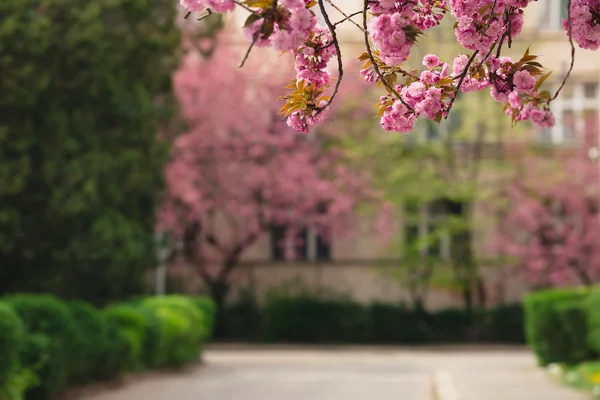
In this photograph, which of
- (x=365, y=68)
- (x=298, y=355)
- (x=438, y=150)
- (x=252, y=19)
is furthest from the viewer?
(x=438, y=150)

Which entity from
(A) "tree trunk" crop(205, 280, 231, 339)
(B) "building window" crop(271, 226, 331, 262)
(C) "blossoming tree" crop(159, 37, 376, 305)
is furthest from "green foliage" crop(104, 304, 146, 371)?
(B) "building window" crop(271, 226, 331, 262)

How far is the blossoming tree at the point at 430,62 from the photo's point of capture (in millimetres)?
5035

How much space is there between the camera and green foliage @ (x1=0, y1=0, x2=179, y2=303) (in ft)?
69.3

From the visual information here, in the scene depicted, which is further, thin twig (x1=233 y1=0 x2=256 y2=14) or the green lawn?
the green lawn

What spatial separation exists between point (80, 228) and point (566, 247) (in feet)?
64.0

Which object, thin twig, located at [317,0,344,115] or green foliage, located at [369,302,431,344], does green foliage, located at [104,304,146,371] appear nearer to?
thin twig, located at [317,0,344,115]

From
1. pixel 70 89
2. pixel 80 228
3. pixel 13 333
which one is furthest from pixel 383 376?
pixel 13 333

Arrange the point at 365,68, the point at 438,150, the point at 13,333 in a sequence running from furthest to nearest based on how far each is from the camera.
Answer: the point at 438,150 < the point at 13,333 < the point at 365,68

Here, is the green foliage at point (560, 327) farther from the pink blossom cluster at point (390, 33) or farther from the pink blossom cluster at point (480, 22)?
the pink blossom cluster at point (390, 33)

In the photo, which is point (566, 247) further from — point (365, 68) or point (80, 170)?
point (365, 68)

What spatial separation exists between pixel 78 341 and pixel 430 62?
10.8 meters

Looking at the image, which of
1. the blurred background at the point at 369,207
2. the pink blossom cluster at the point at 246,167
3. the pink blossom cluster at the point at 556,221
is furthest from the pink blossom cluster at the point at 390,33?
the pink blossom cluster at the point at 556,221

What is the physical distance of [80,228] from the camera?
21.6 metres

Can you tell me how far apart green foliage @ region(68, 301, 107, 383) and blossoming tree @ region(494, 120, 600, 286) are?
22.1 metres
